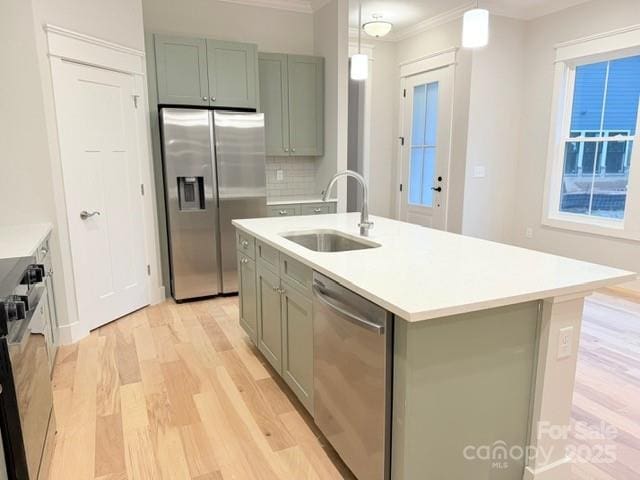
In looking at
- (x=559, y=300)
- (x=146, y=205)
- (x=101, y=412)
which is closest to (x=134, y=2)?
(x=146, y=205)

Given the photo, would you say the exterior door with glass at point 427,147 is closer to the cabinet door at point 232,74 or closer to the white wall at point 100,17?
the cabinet door at point 232,74

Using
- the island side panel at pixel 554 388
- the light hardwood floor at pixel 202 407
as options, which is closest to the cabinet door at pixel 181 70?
the light hardwood floor at pixel 202 407

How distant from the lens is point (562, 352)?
1.64 metres

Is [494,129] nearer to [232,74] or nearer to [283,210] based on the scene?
[283,210]

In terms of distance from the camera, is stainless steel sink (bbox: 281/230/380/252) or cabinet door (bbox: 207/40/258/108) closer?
stainless steel sink (bbox: 281/230/380/252)

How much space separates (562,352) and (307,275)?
1073mm

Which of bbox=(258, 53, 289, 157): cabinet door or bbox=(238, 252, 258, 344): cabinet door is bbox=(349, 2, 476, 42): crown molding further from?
bbox=(238, 252, 258, 344): cabinet door

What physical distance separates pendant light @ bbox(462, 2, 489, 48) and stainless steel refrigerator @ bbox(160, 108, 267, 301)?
87.6 inches

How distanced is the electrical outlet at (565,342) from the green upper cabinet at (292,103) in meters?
3.65

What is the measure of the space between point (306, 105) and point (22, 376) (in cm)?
386

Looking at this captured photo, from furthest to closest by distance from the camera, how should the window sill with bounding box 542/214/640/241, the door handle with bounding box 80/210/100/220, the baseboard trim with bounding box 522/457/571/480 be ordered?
the window sill with bounding box 542/214/640/241
the door handle with bounding box 80/210/100/220
the baseboard trim with bounding box 522/457/571/480

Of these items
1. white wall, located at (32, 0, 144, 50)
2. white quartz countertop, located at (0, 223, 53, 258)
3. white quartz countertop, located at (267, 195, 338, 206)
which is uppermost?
white wall, located at (32, 0, 144, 50)

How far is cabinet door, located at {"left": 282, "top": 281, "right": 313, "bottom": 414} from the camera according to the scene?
6.92ft

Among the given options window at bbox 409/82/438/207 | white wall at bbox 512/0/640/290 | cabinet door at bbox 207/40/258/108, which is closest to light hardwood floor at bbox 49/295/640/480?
white wall at bbox 512/0/640/290
